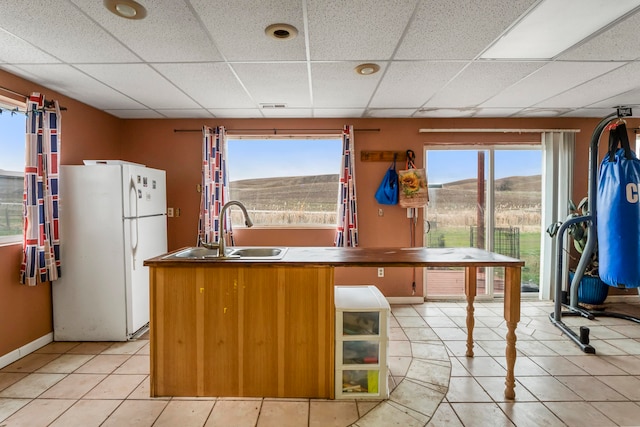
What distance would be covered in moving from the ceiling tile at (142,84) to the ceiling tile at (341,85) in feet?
4.38

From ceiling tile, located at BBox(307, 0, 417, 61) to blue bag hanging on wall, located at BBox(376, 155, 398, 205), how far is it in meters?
1.87

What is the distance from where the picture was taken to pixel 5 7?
1.78 m

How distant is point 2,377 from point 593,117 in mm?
6547

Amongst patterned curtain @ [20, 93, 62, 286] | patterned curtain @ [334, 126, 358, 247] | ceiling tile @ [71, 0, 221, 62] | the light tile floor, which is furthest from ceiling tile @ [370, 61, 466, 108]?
patterned curtain @ [20, 93, 62, 286]

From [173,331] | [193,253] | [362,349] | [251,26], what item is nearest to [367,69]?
[251,26]

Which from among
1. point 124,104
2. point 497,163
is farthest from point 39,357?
point 497,163

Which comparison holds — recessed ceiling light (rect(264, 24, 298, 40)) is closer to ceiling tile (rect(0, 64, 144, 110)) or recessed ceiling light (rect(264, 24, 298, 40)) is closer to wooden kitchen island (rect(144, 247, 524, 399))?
wooden kitchen island (rect(144, 247, 524, 399))

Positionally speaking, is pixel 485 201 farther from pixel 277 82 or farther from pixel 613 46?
pixel 277 82

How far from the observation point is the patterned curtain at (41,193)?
270 centimetres

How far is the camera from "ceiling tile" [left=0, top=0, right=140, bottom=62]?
5.92 feet

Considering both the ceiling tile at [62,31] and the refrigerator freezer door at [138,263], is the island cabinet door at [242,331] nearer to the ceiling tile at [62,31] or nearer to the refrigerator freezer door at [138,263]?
the refrigerator freezer door at [138,263]

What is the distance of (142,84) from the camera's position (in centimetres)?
296

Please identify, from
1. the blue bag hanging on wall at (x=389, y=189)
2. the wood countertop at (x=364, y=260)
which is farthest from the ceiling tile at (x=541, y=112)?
the wood countertop at (x=364, y=260)

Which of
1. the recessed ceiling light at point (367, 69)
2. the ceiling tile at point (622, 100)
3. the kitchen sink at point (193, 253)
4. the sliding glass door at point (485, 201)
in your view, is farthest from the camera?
the sliding glass door at point (485, 201)
